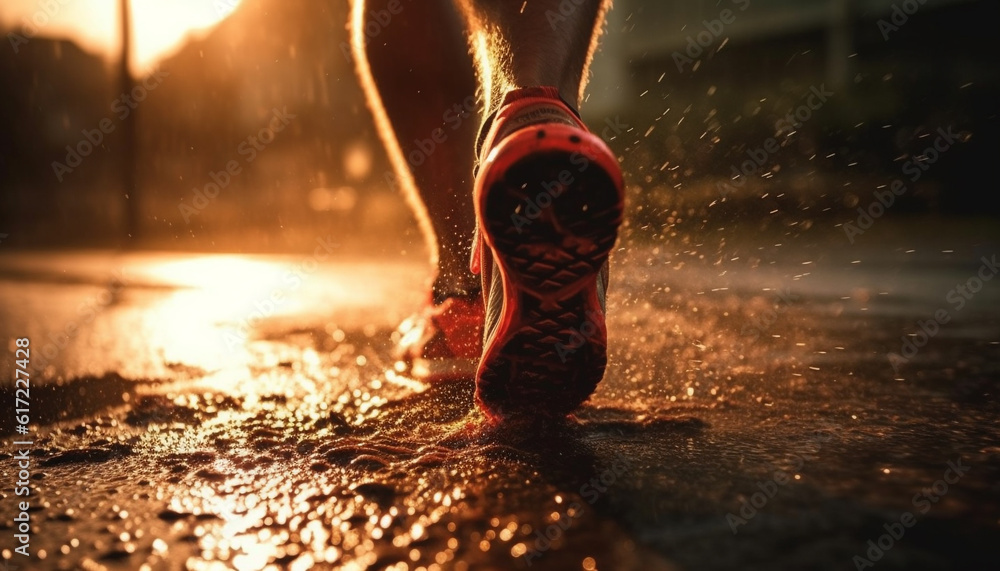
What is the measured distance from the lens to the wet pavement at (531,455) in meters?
0.82

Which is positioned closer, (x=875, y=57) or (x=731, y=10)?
(x=875, y=57)

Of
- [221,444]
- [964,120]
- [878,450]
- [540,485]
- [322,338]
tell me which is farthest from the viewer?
[964,120]

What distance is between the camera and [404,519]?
898mm

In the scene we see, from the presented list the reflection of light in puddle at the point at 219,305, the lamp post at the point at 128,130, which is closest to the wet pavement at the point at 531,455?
the reflection of light in puddle at the point at 219,305

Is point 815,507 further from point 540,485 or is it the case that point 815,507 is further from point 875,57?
point 875,57

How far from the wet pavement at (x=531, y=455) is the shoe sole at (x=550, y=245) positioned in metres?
0.14

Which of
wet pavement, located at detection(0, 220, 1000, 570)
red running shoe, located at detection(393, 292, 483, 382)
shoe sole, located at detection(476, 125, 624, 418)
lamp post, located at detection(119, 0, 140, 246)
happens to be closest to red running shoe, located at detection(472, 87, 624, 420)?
shoe sole, located at detection(476, 125, 624, 418)

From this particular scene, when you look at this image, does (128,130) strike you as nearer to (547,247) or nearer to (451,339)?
(451,339)

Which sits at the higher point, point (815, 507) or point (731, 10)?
point (731, 10)

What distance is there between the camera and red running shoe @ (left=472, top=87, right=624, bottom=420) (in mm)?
1111

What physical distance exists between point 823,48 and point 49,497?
50.2ft

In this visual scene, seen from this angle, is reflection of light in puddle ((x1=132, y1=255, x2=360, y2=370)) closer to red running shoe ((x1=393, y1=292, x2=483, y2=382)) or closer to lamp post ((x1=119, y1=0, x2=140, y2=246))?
red running shoe ((x1=393, y1=292, x2=483, y2=382))

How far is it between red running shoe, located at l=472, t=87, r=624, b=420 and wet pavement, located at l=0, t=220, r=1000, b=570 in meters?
0.11

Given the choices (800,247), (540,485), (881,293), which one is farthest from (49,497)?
(800,247)
